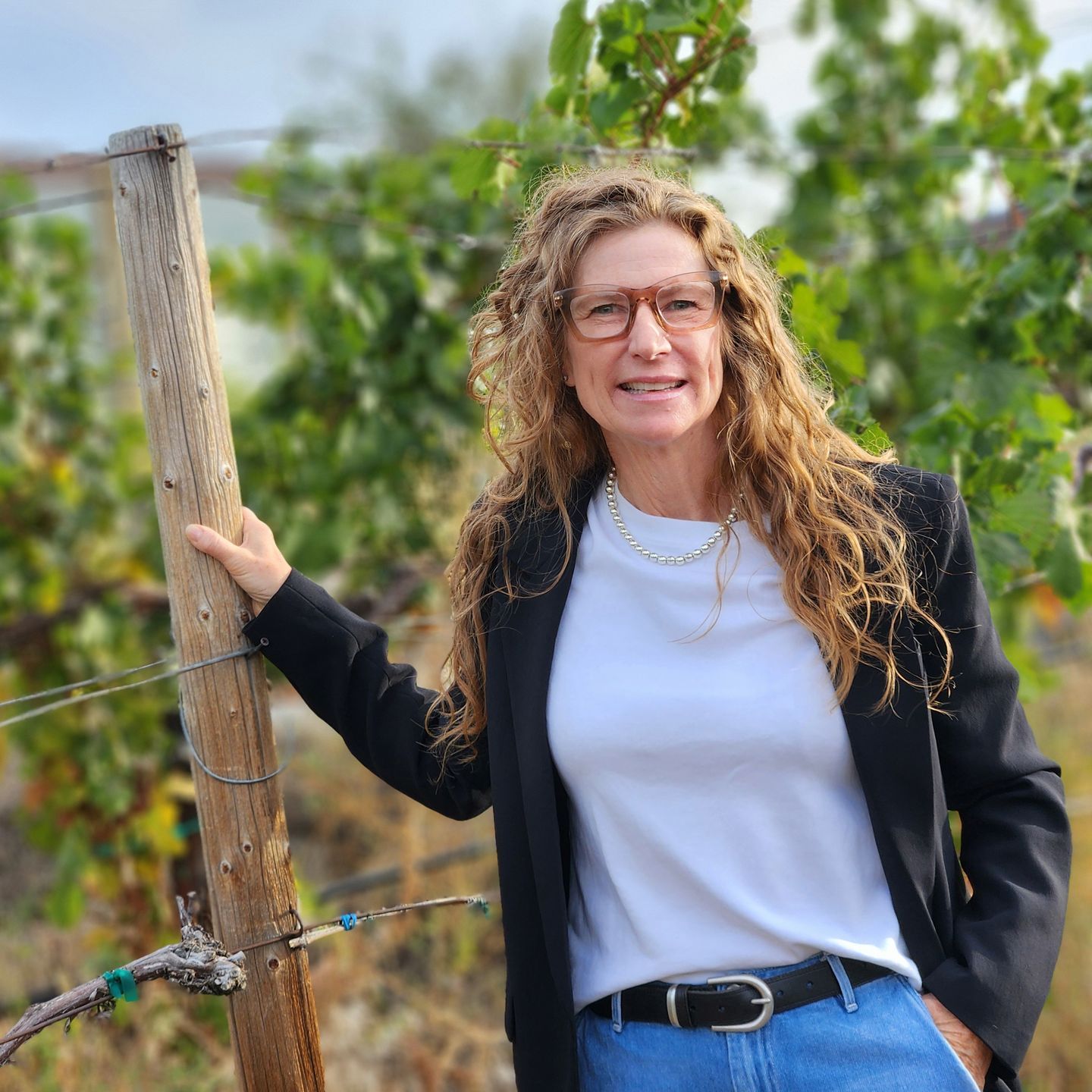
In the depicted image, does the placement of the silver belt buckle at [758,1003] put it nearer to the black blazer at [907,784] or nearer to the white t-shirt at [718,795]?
the white t-shirt at [718,795]

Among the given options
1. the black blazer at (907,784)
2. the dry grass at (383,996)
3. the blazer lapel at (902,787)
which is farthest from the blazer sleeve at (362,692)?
the dry grass at (383,996)

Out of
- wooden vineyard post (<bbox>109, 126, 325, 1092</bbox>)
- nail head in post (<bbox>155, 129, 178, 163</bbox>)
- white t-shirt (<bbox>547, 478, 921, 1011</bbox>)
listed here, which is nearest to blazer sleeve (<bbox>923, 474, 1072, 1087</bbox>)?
white t-shirt (<bbox>547, 478, 921, 1011</bbox>)

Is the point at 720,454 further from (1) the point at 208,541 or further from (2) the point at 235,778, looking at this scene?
(2) the point at 235,778

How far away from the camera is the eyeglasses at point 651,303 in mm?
1688

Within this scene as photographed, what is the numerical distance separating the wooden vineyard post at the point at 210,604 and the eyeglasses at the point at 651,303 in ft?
1.88

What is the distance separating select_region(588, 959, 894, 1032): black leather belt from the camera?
5.03 feet

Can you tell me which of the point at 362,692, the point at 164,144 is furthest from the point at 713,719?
the point at 164,144

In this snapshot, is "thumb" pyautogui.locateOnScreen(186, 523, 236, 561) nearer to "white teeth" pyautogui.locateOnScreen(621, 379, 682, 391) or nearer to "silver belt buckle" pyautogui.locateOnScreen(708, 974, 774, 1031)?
"white teeth" pyautogui.locateOnScreen(621, 379, 682, 391)

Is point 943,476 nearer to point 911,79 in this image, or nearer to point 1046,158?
point 1046,158

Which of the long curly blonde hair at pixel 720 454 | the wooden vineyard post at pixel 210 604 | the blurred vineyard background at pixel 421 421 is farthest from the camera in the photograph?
the blurred vineyard background at pixel 421 421

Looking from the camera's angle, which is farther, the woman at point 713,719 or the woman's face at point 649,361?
the woman's face at point 649,361

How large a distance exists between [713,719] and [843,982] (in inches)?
15.6

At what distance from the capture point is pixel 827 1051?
1512 millimetres

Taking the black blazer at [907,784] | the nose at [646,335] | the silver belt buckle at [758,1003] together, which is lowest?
the silver belt buckle at [758,1003]
